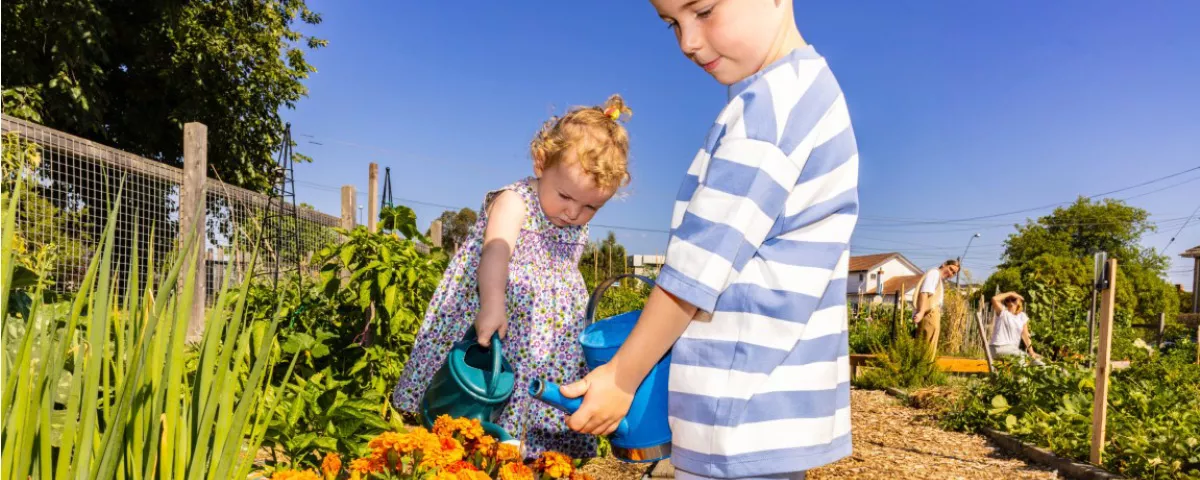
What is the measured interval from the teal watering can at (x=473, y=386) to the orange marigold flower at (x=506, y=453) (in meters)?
0.03

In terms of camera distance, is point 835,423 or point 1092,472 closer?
point 835,423

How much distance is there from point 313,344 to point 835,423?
2677 millimetres

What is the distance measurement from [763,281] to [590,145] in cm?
113

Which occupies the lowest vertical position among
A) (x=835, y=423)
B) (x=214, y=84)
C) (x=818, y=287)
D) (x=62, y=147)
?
(x=835, y=423)

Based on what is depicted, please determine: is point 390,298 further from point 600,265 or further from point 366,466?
point 600,265

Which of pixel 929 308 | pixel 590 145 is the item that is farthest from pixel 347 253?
pixel 929 308

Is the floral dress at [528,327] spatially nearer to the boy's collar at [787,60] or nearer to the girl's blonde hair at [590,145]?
the girl's blonde hair at [590,145]

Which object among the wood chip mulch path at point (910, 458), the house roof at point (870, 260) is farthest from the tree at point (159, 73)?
the house roof at point (870, 260)

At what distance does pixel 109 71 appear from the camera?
10234 mm

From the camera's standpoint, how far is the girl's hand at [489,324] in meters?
1.74

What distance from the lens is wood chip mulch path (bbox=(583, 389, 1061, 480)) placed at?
389 cm

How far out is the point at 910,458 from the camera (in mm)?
4605

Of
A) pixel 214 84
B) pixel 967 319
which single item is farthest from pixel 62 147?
pixel 967 319

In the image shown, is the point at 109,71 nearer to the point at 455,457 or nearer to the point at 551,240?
the point at 551,240
